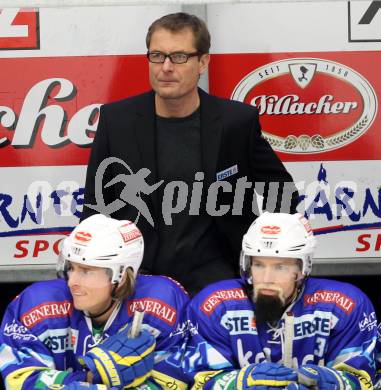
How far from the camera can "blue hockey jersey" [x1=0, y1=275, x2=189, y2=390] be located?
5.71m

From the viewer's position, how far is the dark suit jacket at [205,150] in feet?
20.0

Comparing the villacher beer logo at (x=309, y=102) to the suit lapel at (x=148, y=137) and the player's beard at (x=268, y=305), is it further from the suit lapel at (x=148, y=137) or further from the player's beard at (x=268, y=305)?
the player's beard at (x=268, y=305)

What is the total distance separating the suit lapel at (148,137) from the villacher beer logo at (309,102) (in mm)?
571

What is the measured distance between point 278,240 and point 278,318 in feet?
0.99

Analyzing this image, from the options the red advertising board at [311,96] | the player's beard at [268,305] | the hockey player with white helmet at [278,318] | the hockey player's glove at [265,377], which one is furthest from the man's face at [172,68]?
the hockey player's glove at [265,377]

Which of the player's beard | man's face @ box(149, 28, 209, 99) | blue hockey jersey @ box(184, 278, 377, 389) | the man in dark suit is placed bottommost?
blue hockey jersey @ box(184, 278, 377, 389)

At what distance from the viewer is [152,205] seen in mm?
6129

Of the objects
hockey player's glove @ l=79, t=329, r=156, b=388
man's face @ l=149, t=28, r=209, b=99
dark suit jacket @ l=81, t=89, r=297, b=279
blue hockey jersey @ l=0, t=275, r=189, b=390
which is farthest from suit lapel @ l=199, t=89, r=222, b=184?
hockey player's glove @ l=79, t=329, r=156, b=388

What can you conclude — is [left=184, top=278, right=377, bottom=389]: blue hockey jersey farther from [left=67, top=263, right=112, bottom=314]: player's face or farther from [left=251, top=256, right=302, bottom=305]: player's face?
[left=67, top=263, right=112, bottom=314]: player's face

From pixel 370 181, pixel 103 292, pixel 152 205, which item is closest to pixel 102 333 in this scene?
pixel 103 292

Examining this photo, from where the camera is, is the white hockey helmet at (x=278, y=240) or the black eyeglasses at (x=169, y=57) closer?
the white hockey helmet at (x=278, y=240)

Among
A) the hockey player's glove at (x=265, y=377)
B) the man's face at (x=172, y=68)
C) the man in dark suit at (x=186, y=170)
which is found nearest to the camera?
the hockey player's glove at (x=265, y=377)

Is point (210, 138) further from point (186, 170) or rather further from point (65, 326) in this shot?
point (65, 326)

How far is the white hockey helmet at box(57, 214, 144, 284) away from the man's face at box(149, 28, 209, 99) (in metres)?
0.59
